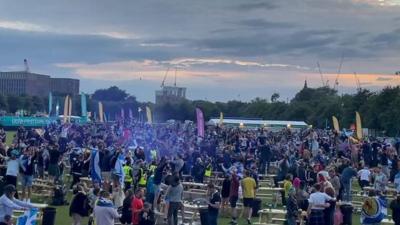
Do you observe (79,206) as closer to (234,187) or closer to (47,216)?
(47,216)

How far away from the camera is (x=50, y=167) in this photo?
2712 centimetres

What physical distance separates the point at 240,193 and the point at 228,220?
58.2 inches

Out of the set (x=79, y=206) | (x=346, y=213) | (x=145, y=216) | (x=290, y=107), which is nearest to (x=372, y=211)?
(x=346, y=213)

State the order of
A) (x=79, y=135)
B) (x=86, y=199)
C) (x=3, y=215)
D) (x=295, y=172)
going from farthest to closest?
(x=79, y=135) < (x=295, y=172) < (x=86, y=199) < (x=3, y=215)

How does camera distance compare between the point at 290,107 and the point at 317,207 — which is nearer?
the point at 317,207

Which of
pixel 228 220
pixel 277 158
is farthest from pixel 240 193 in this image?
pixel 277 158

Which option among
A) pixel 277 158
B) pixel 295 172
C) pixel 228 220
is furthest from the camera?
pixel 277 158

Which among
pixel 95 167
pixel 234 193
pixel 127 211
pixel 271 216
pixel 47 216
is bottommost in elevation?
pixel 271 216

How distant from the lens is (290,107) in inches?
5876

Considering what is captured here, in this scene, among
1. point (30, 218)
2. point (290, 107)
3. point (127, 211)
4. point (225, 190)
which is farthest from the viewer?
point (290, 107)

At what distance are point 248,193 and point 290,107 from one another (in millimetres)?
128401

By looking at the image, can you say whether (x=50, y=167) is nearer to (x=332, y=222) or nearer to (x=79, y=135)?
(x=332, y=222)

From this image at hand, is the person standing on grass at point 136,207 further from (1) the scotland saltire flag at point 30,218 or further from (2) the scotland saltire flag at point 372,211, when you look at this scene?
(2) the scotland saltire flag at point 372,211

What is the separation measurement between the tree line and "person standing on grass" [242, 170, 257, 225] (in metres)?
65.8
